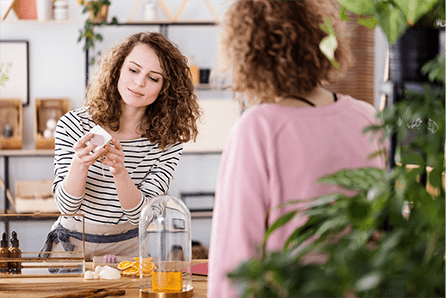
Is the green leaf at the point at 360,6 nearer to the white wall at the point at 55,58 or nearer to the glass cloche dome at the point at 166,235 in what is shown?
the glass cloche dome at the point at 166,235

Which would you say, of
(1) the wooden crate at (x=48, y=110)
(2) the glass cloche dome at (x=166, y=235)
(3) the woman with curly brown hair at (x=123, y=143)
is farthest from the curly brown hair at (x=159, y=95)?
(1) the wooden crate at (x=48, y=110)

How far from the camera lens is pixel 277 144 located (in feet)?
3.06

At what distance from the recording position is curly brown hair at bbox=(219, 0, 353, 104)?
967mm

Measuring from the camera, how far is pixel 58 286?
4.75 feet

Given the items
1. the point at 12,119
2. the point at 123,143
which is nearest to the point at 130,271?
the point at 123,143

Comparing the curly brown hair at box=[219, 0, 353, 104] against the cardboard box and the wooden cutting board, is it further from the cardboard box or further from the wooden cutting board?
the cardboard box

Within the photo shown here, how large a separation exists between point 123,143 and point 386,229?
143cm

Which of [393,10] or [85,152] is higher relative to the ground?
[393,10]

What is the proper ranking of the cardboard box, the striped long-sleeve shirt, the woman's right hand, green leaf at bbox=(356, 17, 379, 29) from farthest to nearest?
the cardboard box
the striped long-sleeve shirt
the woman's right hand
green leaf at bbox=(356, 17, 379, 29)

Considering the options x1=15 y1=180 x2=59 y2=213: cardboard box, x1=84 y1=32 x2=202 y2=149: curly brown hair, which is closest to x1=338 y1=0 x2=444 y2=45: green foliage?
x1=84 y1=32 x2=202 y2=149: curly brown hair

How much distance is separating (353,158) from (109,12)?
373 cm

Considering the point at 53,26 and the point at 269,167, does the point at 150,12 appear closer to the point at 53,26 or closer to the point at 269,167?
the point at 53,26

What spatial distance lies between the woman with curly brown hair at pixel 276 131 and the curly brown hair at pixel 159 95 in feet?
3.31

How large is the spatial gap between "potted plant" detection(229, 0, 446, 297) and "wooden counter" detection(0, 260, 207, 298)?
0.82 m
